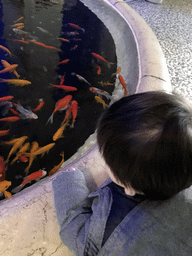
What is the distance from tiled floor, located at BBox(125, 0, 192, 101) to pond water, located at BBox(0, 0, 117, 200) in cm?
76

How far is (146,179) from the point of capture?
58 centimetres

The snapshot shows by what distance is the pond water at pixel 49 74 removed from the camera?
1.48 m

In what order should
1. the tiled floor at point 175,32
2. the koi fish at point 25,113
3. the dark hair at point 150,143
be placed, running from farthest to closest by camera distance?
the tiled floor at point 175,32
the koi fish at point 25,113
the dark hair at point 150,143

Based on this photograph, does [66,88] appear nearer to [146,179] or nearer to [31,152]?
[31,152]

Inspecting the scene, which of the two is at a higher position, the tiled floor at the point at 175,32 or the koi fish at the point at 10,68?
the tiled floor at the point at 175,32

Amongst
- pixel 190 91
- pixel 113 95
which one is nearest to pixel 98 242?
pixel 113 95


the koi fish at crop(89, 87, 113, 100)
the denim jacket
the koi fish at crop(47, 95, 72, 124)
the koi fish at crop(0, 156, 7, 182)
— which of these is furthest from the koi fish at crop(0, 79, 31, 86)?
the denim jacket

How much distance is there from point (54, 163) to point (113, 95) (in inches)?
36.9

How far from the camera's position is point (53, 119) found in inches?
65.6

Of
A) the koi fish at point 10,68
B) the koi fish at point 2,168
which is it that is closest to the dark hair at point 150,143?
the koi fish at point 2,168

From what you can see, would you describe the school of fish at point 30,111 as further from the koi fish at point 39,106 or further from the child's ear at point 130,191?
the child's ear at point 130,191

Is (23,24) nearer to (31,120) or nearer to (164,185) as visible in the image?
(31,120)

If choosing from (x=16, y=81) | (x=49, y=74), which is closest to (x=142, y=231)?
(x=16, y=81)

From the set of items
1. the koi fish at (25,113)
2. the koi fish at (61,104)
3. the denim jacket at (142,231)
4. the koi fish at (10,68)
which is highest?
the denim jacket at (142,231)
